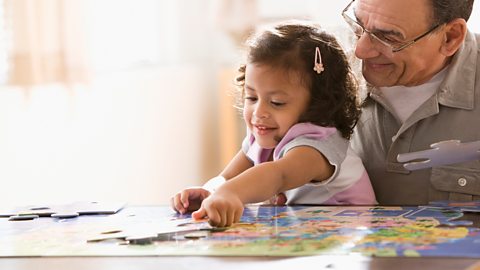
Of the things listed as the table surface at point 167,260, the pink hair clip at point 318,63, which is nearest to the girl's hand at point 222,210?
the table surface at point 167,260

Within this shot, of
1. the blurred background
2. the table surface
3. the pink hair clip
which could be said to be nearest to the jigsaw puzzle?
the table surface

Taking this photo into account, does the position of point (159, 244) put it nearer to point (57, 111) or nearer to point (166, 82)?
point (57, 111)

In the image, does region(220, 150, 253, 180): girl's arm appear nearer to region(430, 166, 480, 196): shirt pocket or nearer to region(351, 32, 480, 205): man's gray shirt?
region(351, 32, 480, 205): man's gray shirt

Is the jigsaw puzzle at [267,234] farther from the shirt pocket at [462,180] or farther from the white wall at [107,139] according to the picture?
the white wall at [107,139]

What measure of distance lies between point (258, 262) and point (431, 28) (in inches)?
41.7

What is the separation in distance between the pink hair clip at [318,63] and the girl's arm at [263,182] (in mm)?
215

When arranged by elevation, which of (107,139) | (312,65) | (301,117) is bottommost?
(107,139)

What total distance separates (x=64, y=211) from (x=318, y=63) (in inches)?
25.7

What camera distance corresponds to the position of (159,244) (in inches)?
53.3

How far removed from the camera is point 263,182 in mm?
1696

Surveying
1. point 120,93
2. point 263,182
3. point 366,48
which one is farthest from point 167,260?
point 120,93

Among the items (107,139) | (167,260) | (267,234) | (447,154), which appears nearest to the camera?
(167,260)

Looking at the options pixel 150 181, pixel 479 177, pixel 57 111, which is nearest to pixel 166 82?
pixel 150 181

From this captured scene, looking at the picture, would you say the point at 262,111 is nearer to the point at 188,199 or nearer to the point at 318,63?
the point at 318,63
